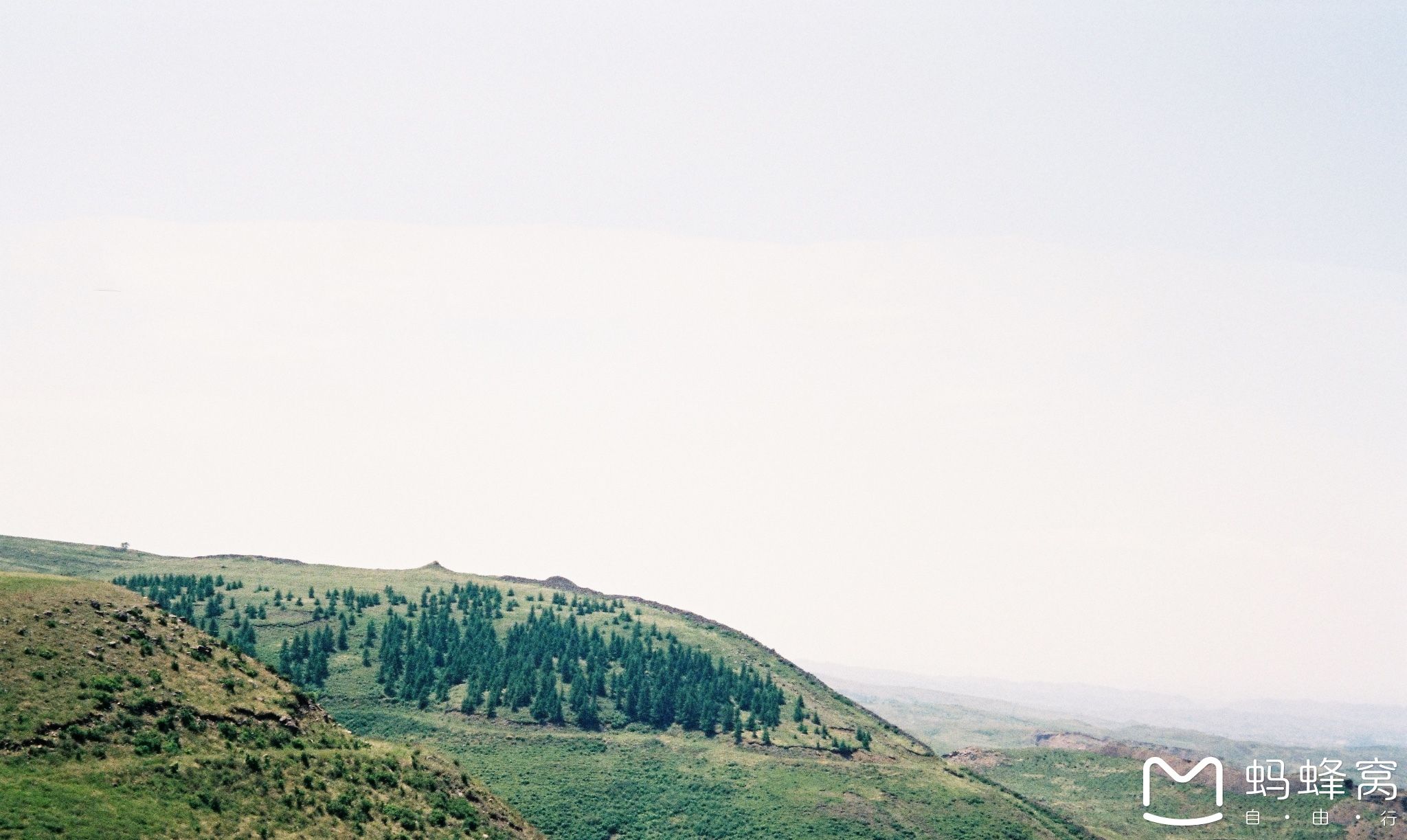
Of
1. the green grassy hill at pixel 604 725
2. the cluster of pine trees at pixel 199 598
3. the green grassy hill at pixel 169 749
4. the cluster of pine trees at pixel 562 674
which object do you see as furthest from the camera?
the cluster of pine trees at pixel 199 598

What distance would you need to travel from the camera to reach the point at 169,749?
67125 mm

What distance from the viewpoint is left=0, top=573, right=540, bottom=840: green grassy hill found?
5959 centimetres

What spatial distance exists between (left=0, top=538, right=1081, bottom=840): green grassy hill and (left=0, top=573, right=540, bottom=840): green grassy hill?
45515 mm

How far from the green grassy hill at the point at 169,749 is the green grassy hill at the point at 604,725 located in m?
45.5

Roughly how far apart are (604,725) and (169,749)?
103m

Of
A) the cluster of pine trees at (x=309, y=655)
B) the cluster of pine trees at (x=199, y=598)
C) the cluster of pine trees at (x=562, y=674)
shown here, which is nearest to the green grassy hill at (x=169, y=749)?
the cluster of pine trees at (x=309, y=655)

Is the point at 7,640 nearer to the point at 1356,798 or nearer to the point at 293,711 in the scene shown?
the point at 293,711

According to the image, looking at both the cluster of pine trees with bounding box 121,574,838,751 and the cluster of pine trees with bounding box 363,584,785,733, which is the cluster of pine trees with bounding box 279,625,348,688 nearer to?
the cluster of pine trees with bounding box 121,574,838,751

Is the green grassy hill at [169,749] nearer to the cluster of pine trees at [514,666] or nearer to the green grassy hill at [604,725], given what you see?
the green grassy hill at [604,725]

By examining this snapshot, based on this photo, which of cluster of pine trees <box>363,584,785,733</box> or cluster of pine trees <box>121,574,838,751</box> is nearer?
cluster of pine trees <box>121,574,838,751</box>

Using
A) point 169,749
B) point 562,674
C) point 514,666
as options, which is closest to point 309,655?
point 514,666

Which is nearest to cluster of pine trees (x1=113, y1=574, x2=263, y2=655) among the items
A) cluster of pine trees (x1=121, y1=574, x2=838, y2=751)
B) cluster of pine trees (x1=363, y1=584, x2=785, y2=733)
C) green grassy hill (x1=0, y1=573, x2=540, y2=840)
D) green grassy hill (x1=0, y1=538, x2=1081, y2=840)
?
cluster of pine trees (x1=121, y1=574, x2=838, y2=751)

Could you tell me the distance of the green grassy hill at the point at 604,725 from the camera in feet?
452

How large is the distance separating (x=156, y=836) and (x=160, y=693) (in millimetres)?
16997
